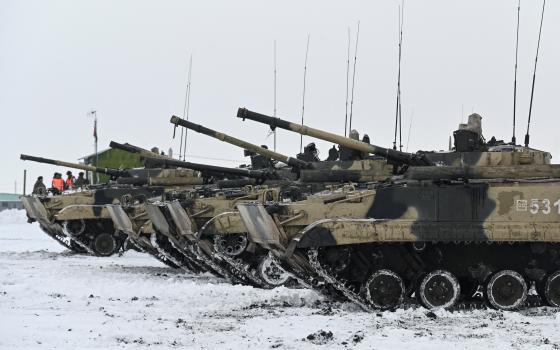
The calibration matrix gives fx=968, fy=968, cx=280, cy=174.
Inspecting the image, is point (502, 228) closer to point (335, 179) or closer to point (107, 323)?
point (335, 179)

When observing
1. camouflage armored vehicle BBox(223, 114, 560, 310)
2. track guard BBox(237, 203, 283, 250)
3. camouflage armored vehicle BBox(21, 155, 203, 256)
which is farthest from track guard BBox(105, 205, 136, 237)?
camouflage armored vehicle BBox(223, 114, 560, 310)

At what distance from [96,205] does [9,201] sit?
51.9 m

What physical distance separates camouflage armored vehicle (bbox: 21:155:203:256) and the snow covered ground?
639cm

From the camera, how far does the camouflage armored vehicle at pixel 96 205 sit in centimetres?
2480

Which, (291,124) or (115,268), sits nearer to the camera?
(291,124)

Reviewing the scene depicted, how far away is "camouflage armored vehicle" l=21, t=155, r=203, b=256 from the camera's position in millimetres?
24797

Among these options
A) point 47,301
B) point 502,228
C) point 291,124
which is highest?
point 291,124

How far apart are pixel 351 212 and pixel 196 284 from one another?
5.06 metres

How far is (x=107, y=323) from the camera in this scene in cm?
1185

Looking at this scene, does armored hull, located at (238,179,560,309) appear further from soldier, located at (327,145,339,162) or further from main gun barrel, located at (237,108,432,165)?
soldier, located at (327,145,339,162)

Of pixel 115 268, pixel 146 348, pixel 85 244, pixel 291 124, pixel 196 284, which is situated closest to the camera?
pixel 146 348

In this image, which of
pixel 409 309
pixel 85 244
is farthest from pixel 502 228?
pixel 85 244

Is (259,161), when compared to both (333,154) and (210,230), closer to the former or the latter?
(333,154)

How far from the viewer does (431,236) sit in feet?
43.0
